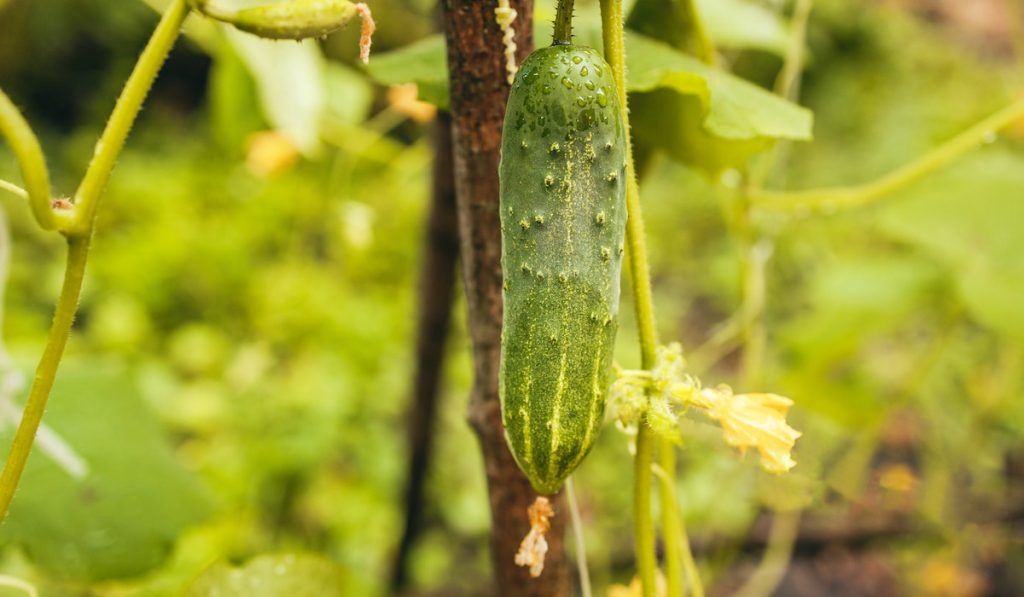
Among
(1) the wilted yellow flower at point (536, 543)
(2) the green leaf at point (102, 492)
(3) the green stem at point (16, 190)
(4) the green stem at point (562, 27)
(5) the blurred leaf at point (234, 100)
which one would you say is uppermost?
(5) the blurred leaf at point (234, 100)

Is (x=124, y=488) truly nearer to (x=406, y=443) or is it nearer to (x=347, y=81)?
(x=406, y=443)

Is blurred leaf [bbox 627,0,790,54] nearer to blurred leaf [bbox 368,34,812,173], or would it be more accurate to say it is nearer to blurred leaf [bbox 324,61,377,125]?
blurred leaf [bbox 368,34,812,173]

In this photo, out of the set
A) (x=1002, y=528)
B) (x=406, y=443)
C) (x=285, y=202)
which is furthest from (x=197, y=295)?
(x=1002, y=528)

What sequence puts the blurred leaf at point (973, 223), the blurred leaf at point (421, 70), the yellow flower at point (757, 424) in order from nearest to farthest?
1. the yellow flower at point (757, 424)
2. the blurred leaf at point (421, 70)
3. the blurred leaf at point (973, 223)

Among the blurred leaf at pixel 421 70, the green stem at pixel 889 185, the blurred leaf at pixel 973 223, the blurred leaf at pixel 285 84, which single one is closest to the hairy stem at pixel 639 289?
the blurred leaf at pixel 421 70

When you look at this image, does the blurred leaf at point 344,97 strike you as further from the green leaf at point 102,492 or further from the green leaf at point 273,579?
the green leaf at point 273,579

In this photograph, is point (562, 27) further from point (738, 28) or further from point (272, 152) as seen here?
point (272, 152)

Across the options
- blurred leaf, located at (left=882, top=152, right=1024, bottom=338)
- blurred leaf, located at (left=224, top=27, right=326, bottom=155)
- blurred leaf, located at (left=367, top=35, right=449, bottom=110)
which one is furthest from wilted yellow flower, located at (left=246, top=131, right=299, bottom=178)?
blurred leaf, located at (left=882, top=152, right=1024, bottom=338)
